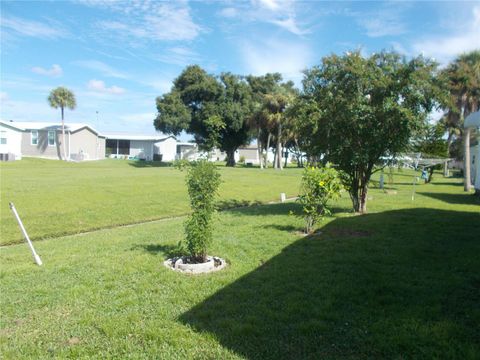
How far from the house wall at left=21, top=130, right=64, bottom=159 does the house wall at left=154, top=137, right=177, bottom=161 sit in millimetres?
15946

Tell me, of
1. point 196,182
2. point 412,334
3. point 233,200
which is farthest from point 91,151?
point 412,334

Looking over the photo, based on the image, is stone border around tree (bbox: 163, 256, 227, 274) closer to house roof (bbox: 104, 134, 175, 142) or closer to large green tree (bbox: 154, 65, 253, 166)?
large green tree (bbox: 154, 65, 253, 166)

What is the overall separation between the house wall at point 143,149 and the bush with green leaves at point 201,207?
54.1 metres

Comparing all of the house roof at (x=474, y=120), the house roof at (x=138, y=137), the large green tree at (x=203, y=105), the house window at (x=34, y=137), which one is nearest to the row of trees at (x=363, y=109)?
the house roof at (x=474, y=120)

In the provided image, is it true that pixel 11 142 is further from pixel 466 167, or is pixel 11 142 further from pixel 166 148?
pixel 466 167

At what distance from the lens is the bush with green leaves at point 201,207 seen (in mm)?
6332

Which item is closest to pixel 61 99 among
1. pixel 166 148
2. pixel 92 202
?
pixel 166 148

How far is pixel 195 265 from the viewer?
6270 mm

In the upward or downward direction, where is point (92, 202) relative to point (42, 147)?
downward

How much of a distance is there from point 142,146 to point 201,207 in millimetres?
55309

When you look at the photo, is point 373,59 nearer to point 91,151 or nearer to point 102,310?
point 102,310

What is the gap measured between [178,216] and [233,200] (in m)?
4.24

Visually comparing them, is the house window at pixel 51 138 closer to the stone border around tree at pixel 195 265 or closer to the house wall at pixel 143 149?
the house wall at pixel 143 149

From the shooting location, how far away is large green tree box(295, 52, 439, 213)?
454 inches
